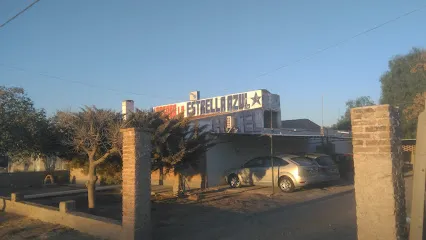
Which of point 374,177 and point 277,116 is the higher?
point 277,116

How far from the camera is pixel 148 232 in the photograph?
7562 millimetres

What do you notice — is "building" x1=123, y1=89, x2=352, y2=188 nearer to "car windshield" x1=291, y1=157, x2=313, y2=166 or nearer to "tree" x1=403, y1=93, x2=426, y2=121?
"car windshield" x1=291, y1=157, x2=313, y2=166

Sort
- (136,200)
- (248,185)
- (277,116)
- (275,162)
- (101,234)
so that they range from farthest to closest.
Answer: (277,116) < (248,185) < (275,162) < (101,234) < (136,200)

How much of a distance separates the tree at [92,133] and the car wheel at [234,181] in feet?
22.4

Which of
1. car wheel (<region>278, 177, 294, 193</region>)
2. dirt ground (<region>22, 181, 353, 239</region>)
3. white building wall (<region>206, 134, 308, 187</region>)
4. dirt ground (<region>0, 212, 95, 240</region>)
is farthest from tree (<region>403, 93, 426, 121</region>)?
dirt ground (<region>0, 212, 95, 240</region>)

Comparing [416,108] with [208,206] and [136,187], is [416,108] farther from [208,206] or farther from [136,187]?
[136,187]

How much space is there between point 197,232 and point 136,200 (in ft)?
6.14

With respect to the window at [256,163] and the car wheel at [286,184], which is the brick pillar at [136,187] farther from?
the window at [256,163]

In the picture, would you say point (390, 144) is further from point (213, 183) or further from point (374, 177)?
point (213, 183)

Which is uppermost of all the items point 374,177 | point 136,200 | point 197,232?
point 374,177

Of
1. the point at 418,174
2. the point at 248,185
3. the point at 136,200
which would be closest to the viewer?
the point at 418,174

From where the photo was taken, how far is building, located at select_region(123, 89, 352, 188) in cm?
1723

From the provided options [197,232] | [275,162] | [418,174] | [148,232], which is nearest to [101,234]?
[148,232]

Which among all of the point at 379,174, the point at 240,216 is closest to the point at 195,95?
the point at 240,216
